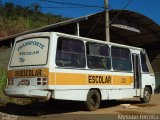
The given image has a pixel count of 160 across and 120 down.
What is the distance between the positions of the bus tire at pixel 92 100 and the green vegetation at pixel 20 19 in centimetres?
4398

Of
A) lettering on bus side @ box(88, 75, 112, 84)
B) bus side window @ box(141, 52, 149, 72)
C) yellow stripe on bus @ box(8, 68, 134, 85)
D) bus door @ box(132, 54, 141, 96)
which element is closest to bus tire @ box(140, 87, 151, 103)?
bus door @ box(132, 54, 141, 96)

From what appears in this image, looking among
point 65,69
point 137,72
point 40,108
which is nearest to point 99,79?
point 65,69

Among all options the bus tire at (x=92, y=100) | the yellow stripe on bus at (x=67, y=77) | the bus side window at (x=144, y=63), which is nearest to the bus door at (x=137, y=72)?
the bus side window at (x=144, y=63)

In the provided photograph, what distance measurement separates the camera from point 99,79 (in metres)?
14.5

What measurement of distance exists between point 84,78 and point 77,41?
1360mm

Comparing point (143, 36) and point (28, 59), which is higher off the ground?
point (143, 36)

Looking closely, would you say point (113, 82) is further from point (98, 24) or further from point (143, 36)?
point (143, 36)

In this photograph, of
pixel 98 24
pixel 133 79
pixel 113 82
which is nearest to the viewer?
pixel 113 82

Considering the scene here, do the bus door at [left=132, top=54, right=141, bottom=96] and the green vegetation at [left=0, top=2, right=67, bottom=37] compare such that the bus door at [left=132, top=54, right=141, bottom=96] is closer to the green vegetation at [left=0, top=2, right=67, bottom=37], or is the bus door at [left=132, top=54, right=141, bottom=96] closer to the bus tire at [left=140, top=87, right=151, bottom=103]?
the bus tire at [left=140, top=87, right=151, bottom=103]

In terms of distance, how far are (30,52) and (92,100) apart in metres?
3.09

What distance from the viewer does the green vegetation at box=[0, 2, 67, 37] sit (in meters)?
60.1

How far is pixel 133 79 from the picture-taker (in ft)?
56.1

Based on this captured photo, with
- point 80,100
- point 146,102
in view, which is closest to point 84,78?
point 80,100

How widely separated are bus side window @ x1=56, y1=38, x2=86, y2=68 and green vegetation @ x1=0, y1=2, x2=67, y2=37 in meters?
44.3
